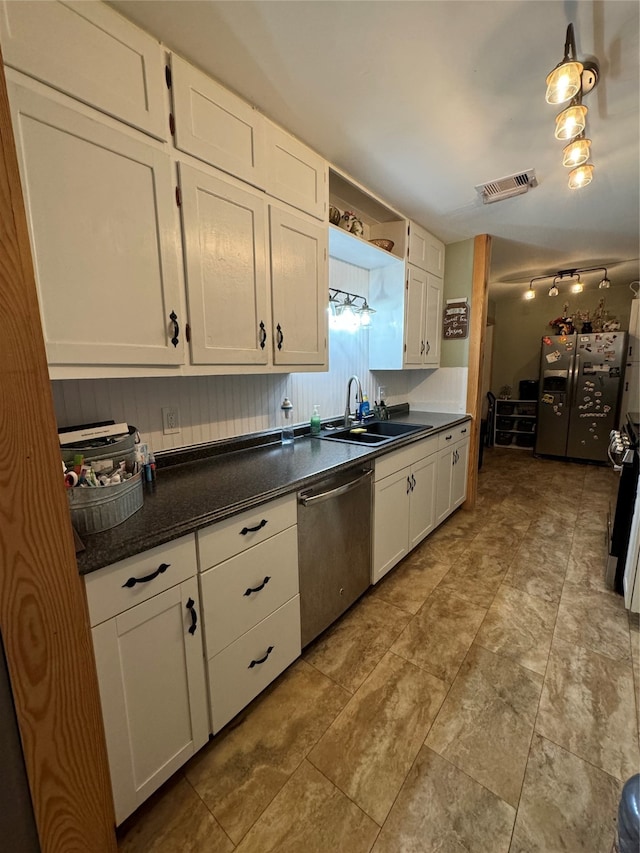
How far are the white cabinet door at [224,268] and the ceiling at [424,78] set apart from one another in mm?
411

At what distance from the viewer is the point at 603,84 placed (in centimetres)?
143

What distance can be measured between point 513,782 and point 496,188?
2.99 m

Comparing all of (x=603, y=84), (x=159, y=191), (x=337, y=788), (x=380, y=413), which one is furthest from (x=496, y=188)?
(x=337, y=788)

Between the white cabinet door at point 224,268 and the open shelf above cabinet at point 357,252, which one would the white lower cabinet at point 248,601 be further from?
the open shelf above cabinet at point 357,252

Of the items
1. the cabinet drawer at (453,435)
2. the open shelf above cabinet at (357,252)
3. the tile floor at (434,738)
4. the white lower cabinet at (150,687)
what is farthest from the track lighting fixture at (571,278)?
the white lower cabinet at (150,687)

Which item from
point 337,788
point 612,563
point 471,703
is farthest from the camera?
point 612,563

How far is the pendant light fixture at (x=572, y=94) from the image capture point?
1.15 meters

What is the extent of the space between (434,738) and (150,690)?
1.08 metres

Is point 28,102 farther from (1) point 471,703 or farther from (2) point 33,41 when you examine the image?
(1) point 471,703

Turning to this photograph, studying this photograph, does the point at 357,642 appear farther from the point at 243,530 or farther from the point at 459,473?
the point at 459,473

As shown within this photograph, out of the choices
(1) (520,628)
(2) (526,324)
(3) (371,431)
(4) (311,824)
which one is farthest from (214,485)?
(2) (526,324)

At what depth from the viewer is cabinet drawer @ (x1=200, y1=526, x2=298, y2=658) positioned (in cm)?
119

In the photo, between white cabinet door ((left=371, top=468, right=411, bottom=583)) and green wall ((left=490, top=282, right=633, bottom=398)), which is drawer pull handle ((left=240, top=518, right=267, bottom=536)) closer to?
white cabinet door ((left=371, top=468, right=411, bottom=583))

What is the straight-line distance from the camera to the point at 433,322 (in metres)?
3.16
